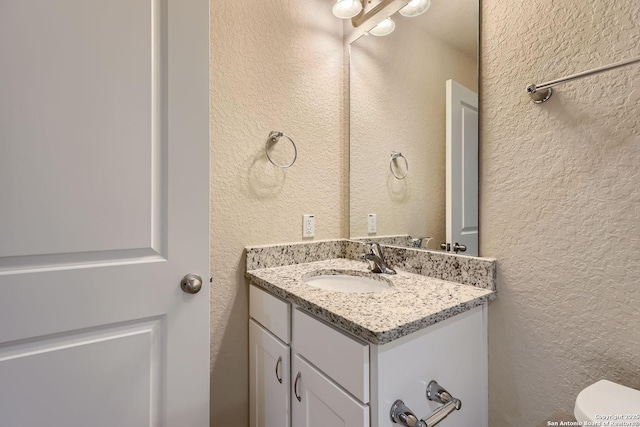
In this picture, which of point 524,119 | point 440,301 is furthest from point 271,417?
point 524,119

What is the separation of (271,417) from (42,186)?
108 cm

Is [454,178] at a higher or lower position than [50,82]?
lower

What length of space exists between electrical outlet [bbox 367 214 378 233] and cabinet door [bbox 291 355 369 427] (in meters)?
0.77

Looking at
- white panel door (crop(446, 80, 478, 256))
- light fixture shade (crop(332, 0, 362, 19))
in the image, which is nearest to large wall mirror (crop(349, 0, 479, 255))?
white panel door (crop(446, 80, 478, 256))

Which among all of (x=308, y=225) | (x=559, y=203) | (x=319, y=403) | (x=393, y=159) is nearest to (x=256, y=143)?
(x=308, y=225)

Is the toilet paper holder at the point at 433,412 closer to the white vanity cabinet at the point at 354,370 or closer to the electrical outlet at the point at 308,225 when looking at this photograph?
the white vanity cabinet at the point at 354,370

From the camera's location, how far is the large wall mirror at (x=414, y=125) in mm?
1123

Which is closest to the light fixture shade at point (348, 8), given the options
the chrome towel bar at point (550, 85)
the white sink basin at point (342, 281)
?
Answer: the chrome towel bar at point (550, 85)

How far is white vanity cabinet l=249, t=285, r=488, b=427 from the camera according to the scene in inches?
28.5

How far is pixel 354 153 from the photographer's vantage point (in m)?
1.60

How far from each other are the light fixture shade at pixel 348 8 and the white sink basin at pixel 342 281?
126 cm

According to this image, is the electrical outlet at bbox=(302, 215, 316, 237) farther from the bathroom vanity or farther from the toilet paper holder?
the toilet paper holder

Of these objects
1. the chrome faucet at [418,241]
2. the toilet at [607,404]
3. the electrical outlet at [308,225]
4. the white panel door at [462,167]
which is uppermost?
the white panel door at [462,167]

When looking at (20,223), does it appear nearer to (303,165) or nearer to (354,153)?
(303,165)
